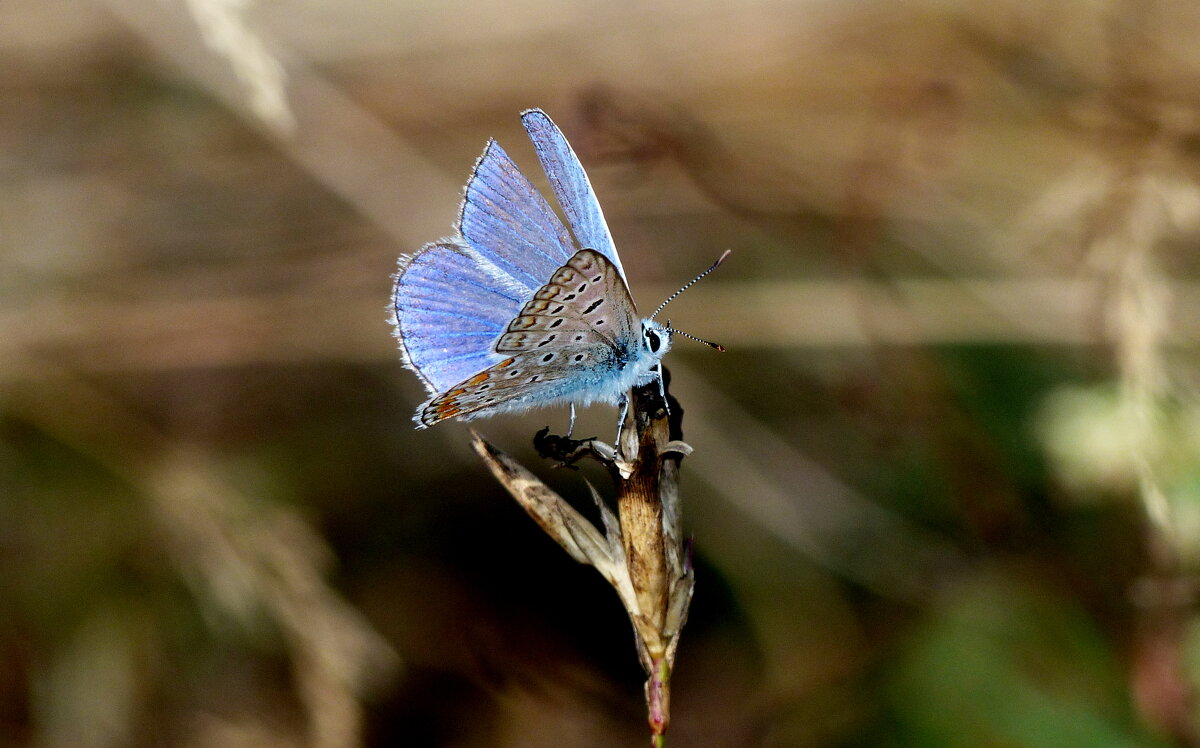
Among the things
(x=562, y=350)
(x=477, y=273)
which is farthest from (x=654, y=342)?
(x=477, y=273)

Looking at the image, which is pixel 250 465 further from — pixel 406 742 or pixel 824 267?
pixel 824 267

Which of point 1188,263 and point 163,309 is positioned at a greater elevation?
point 163,309

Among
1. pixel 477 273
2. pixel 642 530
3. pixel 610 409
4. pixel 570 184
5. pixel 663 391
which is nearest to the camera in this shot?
pixel 642 530

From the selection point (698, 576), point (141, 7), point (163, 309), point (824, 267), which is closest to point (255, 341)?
point (163, 309)

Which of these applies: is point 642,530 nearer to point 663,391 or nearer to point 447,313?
point 663,391

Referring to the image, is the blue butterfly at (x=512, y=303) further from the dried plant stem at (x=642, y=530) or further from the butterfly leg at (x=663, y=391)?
the dried plant stem at (x=642, y=530)

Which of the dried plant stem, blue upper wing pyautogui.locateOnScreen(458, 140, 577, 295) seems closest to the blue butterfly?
blue upper wing pyautogui.locateOnScreen(458, 140, 577, 295)
